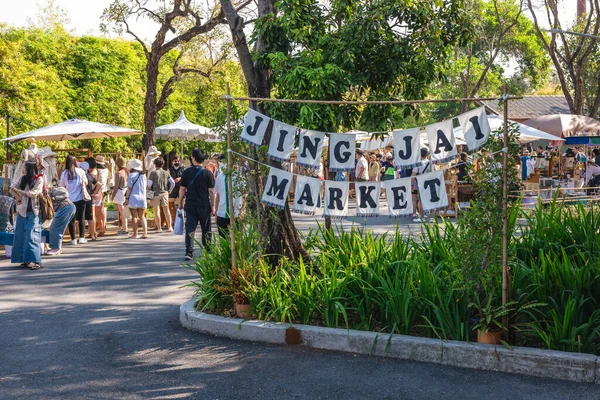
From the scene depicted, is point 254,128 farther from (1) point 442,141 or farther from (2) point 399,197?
(1) point 442,141

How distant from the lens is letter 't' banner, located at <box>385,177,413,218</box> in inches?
264

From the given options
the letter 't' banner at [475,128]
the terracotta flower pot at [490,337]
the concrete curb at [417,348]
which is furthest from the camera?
the letter 't' banner at [475,128]

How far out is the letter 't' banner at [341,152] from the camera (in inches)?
272

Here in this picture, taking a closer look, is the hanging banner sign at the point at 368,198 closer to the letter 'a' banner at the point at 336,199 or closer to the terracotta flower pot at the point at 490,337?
the letter 'a' banner at the point at 336,199

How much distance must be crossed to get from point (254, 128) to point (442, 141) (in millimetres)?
1906

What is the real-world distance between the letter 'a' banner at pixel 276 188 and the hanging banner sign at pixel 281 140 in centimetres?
16

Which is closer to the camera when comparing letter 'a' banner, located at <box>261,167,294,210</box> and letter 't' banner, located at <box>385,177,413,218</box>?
letter 't' banner, located at <box>385,177,413,218</box>

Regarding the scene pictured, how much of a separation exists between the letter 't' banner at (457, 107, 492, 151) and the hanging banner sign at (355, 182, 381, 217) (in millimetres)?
1024

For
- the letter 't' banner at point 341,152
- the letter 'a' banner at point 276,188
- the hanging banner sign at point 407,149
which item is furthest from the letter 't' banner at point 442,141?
the letter 'a' banner at point 276,188

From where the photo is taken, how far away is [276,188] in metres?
7.16

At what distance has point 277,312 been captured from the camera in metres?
6.87

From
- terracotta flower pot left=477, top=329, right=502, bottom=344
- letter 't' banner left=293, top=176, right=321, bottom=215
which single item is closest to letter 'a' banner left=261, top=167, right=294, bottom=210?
letter 't' banner left=293, top=176, right=321, bottom=215

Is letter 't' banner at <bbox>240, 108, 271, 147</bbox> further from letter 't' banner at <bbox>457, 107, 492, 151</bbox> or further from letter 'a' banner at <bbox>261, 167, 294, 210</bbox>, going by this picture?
letter 't' banner at <bbox>457, 107, 492, 151</bbox>

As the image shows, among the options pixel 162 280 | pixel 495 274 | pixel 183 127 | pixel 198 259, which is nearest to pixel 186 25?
pixel 183 127
